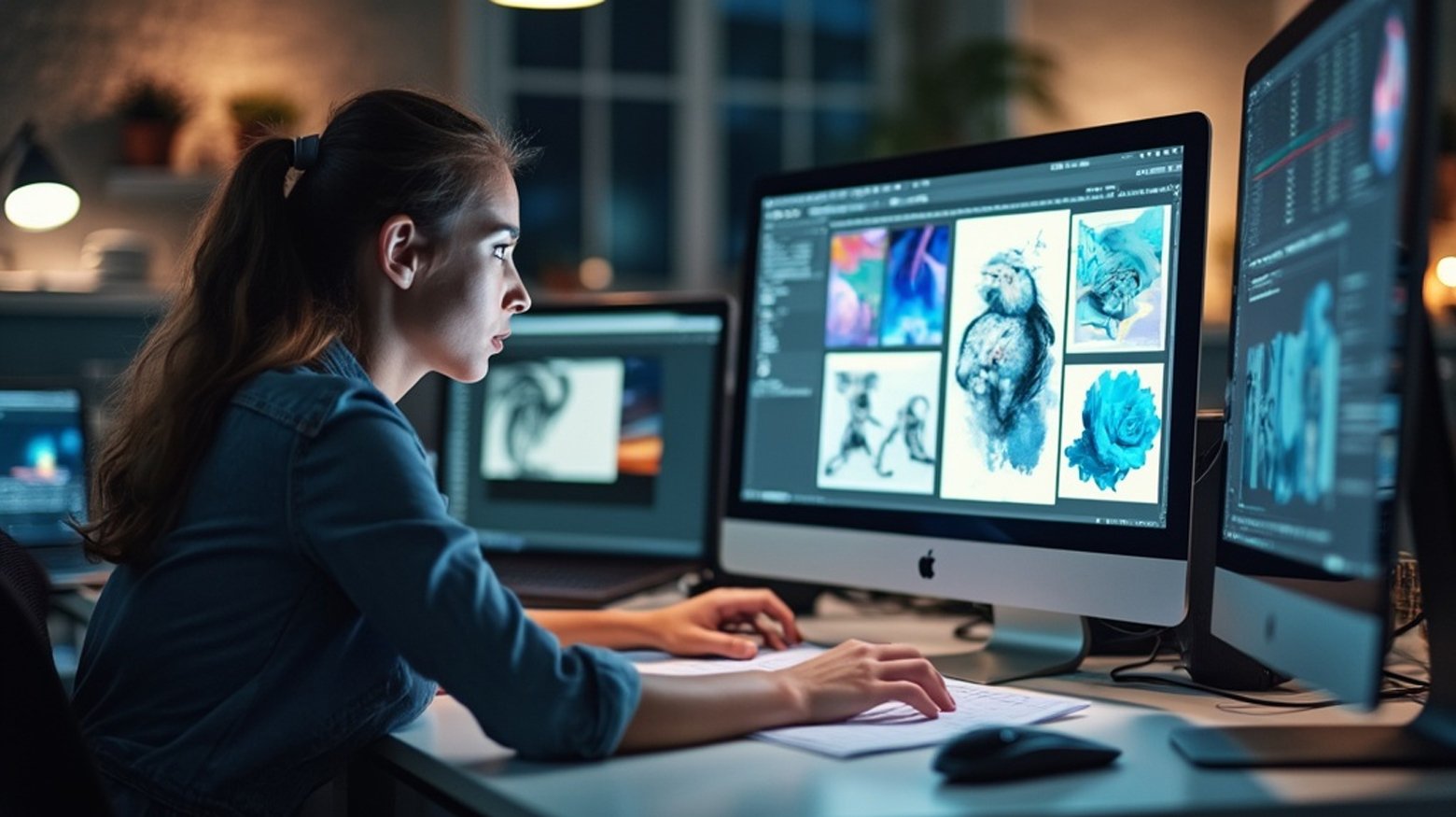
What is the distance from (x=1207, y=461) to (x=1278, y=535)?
34cm

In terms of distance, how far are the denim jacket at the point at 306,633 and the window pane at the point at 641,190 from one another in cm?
410

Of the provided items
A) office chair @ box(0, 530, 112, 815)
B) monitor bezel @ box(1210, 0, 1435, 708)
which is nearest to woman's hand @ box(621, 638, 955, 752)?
monitor bezel @ box(1210, 0, 1435, 708)

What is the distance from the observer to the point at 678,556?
1.93m

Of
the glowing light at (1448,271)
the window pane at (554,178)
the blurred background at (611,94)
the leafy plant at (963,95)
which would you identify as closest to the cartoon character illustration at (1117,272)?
the blurred background at (611,94)

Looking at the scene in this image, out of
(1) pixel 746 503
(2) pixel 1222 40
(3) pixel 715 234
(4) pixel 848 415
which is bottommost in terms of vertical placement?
(1) pixel 746 503

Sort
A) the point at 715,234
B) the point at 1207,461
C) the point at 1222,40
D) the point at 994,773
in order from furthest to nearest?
the point at 1222,40, the point at 715,234, the point at 1207,461, the point at 994,773

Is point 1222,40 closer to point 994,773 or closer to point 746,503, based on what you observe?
point 746,503

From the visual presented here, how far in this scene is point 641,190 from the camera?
527 centimetres

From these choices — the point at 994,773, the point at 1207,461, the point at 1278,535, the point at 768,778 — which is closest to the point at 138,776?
the point at 768,778

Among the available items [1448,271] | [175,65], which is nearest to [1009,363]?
[1448,271]

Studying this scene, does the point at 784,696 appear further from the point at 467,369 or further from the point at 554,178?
the point at 554,178

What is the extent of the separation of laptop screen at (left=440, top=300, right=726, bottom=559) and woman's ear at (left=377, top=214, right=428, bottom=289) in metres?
0.68

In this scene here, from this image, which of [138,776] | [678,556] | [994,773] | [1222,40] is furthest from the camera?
[1222,40]

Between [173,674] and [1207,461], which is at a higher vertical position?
[1207,461]
